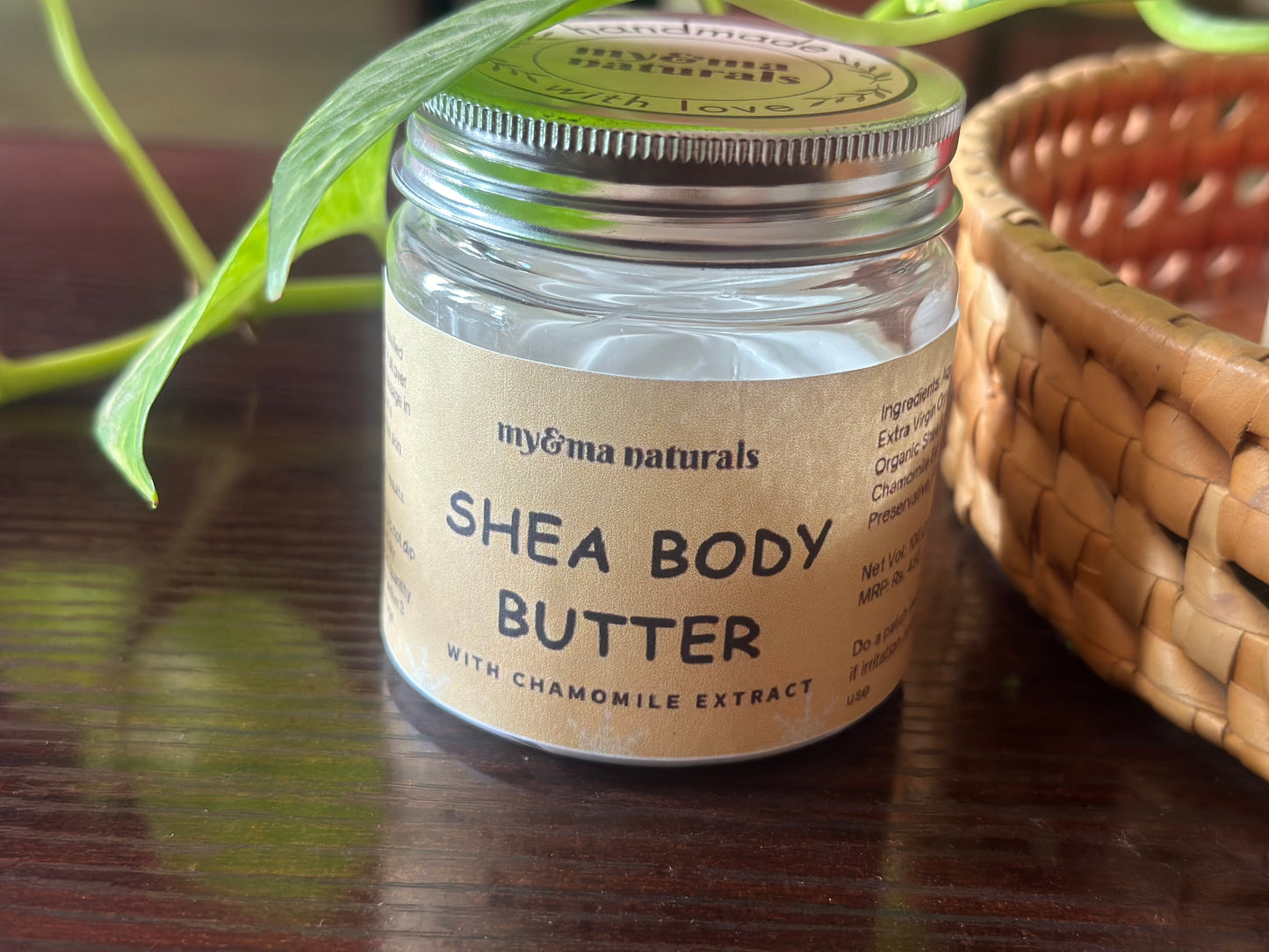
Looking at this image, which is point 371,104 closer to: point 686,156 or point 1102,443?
point 686,156

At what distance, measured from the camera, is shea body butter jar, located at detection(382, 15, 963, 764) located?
232 mm

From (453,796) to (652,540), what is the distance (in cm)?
7

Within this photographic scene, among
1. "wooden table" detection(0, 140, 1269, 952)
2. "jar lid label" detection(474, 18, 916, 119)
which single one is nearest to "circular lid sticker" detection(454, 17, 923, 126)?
"jar lid label" detection(474, 18, 916, 119)

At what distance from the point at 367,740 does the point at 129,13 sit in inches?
77.1

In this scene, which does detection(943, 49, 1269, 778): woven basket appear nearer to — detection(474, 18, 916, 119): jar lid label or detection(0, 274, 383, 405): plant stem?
detection(474, 18, 916, 119): jar lid label

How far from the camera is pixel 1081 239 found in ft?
1.45

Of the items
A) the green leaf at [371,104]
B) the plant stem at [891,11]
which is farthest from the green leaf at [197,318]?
the plant stem at [891,11]

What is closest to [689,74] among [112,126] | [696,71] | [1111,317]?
[696,71]

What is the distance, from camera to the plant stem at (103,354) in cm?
41

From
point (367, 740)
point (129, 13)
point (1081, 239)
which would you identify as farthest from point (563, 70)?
point (129, 13)

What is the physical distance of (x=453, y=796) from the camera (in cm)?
27

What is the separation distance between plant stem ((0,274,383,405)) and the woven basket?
22 centimetres

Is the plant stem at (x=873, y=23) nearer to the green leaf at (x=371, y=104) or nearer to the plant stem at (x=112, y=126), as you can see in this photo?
the green leaf at (x=371, y=104)

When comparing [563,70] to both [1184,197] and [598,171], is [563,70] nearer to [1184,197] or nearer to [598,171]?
[598,171]
